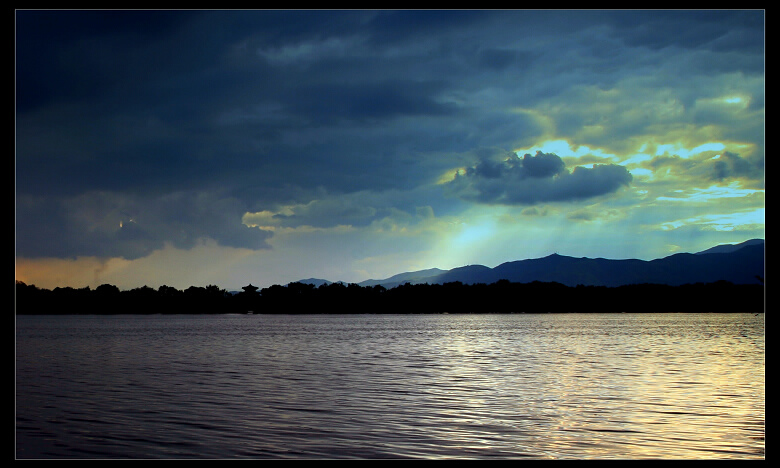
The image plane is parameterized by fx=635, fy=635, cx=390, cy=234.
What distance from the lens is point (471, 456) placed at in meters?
18.0

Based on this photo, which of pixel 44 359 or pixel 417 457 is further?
pixel 44 359

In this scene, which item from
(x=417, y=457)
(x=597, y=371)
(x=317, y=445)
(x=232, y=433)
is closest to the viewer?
(x=417, y=457)
